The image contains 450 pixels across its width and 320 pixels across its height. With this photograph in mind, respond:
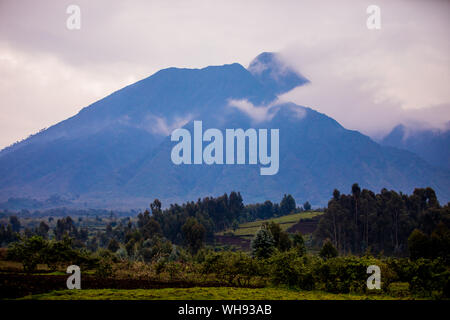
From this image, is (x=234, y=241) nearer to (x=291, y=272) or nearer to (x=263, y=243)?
(x=263, y=243)

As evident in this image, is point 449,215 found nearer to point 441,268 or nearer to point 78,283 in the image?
point 441,268

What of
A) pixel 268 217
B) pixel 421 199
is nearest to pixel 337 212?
pixel 421 199

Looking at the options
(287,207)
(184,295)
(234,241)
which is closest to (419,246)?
(184,295)

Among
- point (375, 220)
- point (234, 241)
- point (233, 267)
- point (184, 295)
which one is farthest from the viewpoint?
point (234, 241)

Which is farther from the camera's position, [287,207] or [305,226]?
[287,207]

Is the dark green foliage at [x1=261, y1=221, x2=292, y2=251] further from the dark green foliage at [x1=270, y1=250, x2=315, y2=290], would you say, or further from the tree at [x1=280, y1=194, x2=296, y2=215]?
the tree at [x1=280, y1=194, x2=296, y2=215]

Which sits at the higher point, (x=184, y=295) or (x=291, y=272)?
(x=291, y=272)

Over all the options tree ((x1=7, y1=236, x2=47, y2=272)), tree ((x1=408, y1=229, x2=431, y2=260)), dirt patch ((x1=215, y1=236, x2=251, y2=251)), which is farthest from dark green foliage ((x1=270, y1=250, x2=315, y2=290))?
dirt patch ((x1=215, y1=236, x2=251, y2=251))

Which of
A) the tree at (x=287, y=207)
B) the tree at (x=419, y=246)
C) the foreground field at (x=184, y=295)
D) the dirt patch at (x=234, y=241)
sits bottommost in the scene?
the dirt patch at (x=234, y=241)

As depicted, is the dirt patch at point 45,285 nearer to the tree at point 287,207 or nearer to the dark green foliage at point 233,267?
the dark green foliage at point 233,267

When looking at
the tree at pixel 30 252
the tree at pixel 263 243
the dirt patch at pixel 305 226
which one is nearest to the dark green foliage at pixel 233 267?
the tree at pixel 30 252

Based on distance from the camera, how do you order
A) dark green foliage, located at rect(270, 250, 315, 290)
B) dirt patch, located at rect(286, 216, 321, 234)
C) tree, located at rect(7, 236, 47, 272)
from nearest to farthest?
dark green foliage, located at rect(270, 250, 315, 290) < tree, located at rect(7, 236, 47, 272) < dirt patch, located at rect(286, 216, 321, 234)

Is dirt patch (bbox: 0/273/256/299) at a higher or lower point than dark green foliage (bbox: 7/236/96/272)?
lower

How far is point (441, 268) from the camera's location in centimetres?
1711
